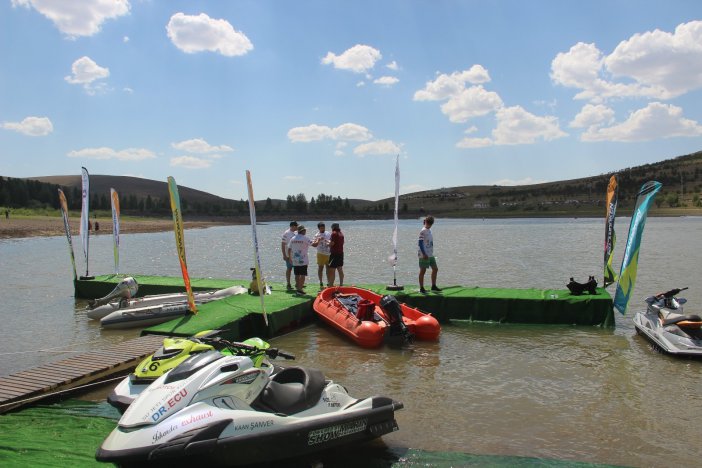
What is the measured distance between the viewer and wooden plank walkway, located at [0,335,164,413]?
694cm

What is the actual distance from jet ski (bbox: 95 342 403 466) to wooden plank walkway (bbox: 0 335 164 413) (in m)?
3.11

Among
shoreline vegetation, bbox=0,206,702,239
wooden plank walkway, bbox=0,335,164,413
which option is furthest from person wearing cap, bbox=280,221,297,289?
shoreline vegetation, bbox=0,206,702,239

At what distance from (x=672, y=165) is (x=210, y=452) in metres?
198

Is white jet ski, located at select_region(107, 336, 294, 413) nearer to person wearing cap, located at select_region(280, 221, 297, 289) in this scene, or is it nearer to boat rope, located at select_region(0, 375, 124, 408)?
boat rope, located at select_region(0, 375, 124, 408)

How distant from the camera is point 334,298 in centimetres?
1238

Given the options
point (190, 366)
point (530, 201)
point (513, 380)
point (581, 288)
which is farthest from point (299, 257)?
point (530, 201)

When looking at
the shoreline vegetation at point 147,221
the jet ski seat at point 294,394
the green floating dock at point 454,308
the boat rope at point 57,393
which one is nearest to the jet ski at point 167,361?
the jet ski seat at point 294,394

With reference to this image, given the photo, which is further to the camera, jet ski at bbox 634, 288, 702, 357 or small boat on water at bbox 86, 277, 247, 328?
small boat on water at bbox 86, 277, 247, 328

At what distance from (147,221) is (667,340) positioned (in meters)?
105

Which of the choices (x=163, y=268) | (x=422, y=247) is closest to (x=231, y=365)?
(x=422, y=247)

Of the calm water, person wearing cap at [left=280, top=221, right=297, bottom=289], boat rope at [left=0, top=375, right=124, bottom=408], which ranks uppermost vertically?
person wearing cap at [left=280, top=221, right=297, bottom=289]

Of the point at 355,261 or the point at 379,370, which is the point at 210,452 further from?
the point at 355,261

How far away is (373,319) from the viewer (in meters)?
10.9

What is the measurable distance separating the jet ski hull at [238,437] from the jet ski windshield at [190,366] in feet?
1.16
